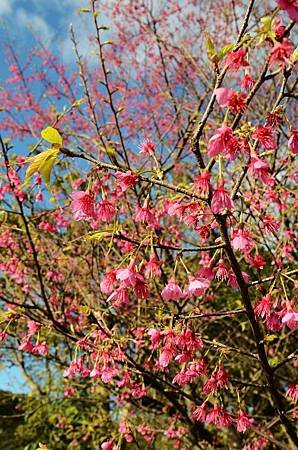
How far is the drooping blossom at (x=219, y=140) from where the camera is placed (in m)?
1.39

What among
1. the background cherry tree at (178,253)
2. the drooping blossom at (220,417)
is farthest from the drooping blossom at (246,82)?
the drooping blossom at (220,417)

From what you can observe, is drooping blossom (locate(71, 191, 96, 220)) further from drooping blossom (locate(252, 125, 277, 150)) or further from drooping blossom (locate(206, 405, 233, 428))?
drooping blossom (locate(206, 405, 233, 428))

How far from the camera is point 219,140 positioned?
140 centimetres

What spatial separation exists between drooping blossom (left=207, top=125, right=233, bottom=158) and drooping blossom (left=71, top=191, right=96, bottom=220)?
1.60 ft

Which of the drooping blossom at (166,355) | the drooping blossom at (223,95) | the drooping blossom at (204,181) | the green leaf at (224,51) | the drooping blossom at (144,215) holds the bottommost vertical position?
the drooping blossom at (166,355)

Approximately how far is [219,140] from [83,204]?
534mm

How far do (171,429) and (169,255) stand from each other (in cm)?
161

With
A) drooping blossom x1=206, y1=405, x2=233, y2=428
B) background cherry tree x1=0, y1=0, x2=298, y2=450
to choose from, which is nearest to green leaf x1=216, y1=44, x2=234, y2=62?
background cherry tree x1=0, y1=0, x2=298, y2=450

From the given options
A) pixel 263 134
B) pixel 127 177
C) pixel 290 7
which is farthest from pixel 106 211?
pixel 290 7

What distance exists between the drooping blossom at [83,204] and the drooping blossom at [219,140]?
0.49 metres

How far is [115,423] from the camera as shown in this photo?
6.66m

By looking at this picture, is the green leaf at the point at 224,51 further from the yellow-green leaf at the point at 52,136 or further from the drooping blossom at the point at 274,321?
the drooping blossom at the point at 274,321

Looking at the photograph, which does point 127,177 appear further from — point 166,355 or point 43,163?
point 166,355

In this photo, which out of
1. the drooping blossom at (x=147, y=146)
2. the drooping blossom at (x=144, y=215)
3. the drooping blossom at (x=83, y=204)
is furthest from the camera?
the drooping blossom at (x=147, y=146)
